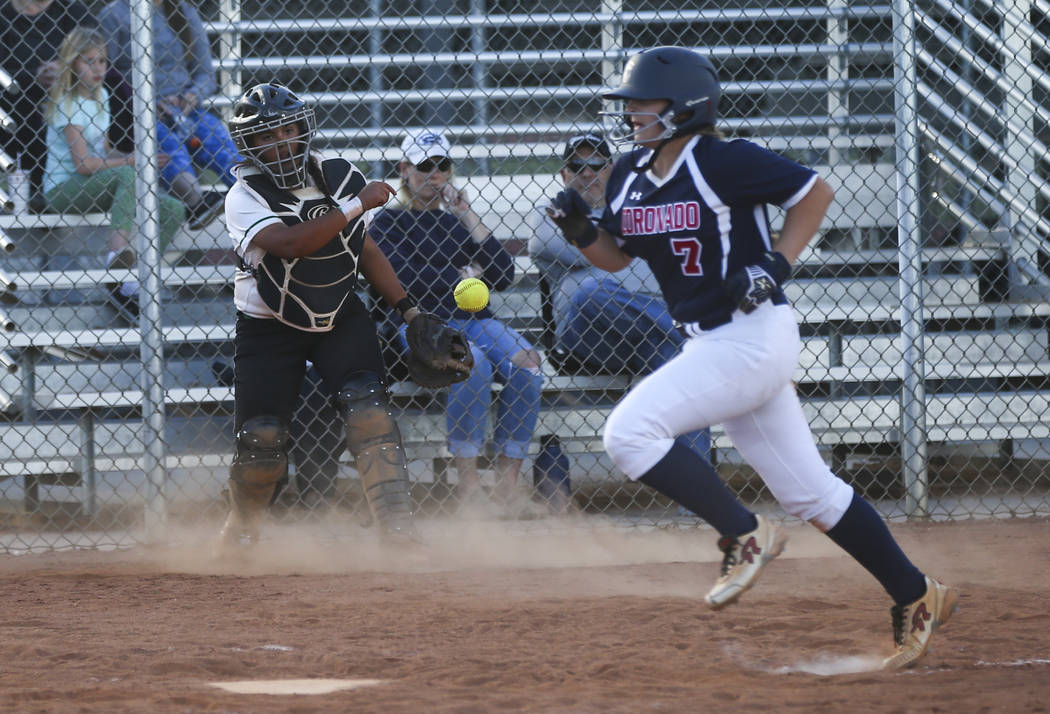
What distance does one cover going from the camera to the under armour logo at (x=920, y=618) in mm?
Result: 3340

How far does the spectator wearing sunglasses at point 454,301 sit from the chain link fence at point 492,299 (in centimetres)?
2

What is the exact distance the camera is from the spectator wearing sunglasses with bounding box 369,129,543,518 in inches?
229

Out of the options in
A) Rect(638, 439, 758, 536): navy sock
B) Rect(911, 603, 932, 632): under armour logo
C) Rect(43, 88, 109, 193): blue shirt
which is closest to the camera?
Rect(638, 439, 758, 536): navy sock

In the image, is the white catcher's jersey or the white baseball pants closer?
the white baseball pants

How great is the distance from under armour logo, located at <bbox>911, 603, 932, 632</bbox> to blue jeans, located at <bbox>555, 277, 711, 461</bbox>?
2.58 metres

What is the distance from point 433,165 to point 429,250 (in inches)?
16.8

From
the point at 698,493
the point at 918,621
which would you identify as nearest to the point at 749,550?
the point at 698,493

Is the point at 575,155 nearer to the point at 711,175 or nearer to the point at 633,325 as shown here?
the point at 633,325

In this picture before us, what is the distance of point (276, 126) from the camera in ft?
15.5

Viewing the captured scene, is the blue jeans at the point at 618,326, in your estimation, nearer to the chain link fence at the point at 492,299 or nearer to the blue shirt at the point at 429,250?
the chain link fence at the point at 492,299

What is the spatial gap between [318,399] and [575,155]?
1.74m

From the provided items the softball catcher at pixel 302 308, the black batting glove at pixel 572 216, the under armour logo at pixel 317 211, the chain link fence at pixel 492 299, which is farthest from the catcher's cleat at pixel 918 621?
the under armour logo at pixel 317 211

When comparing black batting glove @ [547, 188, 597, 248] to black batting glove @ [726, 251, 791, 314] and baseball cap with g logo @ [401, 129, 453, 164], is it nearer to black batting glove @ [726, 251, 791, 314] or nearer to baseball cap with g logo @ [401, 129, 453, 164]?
black batting glove @ [726, 251, 791, 314]

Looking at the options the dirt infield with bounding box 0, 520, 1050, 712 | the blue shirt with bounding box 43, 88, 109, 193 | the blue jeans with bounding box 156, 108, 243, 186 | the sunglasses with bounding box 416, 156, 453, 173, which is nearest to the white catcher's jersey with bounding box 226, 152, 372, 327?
the sunglasses with bounding box 416, 156, 453, 173
